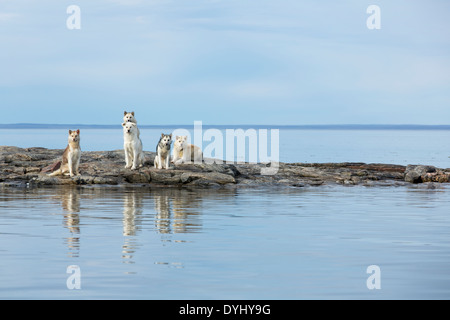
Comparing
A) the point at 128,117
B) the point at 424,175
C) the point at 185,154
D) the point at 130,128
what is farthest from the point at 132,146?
the point at 424,175

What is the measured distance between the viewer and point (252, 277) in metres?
12.5

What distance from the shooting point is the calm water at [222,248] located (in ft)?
38.3

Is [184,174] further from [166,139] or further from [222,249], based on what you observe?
[222,249]

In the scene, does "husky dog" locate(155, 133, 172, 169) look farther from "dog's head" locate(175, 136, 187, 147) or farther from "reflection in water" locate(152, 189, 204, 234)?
"reflection in water" locate(152, 189, 204, 234)

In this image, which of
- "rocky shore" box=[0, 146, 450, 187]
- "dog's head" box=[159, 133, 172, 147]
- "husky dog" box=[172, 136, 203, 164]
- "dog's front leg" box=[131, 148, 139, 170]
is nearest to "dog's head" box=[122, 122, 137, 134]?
"dog's front leg" box=[131, 148, 139, 170]

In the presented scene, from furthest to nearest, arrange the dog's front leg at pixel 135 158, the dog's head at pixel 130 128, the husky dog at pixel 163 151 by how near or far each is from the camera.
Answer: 1. the dog's front leg at pixel 135 158
2. the husky dog at pixel 163 151
3. the dog's head at pixel 130 128

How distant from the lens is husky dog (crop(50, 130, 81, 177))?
33312 millimetres

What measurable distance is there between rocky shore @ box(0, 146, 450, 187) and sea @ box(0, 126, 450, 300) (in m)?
7.00

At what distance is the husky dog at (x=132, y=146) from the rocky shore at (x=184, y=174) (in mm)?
469

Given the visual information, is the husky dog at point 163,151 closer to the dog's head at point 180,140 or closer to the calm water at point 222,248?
the dog's head at point 180,140

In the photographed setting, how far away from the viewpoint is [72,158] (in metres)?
33.8

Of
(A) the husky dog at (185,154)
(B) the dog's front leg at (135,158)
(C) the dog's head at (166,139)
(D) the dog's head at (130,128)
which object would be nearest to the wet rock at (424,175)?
(A) the husky dog at (185,154)

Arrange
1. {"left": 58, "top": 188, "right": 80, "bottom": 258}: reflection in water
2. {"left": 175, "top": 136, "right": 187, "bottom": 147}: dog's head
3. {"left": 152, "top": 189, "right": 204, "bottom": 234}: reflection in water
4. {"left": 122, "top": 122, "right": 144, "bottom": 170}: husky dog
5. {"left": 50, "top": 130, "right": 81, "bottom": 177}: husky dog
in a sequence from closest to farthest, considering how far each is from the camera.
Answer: {"left": 58, "top": 188, "right": 80, "bottom": 258}: reflection in water < {"left": 152, "top": 189, "right": 204, "bottom": 234}: reflection in water < {"left": 50, "top": 130, "right": 81, "bottom": 177}: husky dog < {"left": 122, "top": 122, "right": 144, "bottom": 170}: husky dog < {"left": 175, "top": 136, "right": 187, "bottom": 147}: dog's head

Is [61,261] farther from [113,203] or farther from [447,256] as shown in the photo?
[113,203]
